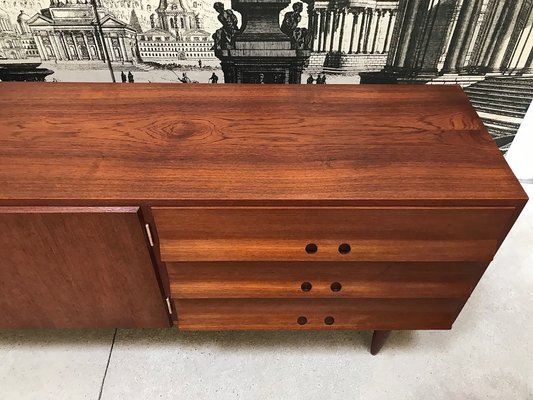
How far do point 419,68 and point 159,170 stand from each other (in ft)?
2.42

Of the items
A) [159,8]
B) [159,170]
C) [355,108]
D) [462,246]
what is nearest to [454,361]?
[462,246]

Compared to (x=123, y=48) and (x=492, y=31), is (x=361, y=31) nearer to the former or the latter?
(x=492, y=31)

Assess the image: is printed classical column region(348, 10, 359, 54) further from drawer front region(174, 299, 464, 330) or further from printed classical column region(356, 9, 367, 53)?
drawer front region(174, 299, 464, 330)

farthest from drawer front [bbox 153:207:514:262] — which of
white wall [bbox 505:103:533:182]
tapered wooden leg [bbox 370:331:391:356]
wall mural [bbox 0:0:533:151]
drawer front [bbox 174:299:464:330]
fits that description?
white wall [bbox 505:103:533:182]

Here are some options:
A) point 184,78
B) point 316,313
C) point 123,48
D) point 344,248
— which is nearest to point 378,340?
point 316,313

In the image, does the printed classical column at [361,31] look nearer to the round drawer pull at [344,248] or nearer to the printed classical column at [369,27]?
the printed classical column at [369,27]

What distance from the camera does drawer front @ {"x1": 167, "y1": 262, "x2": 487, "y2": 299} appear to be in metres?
0.89

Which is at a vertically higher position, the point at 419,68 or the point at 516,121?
the point at 419,68

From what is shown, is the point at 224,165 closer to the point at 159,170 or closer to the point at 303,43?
the point at 159,170

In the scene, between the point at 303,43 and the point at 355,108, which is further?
the point at 303,43

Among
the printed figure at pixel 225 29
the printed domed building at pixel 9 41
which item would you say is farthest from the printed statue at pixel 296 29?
the printed domed building at pixel 9 41

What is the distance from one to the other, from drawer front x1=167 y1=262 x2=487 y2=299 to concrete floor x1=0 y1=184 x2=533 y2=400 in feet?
0.92

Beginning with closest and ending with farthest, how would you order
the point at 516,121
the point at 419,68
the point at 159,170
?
the point at 159,170, the point at 419,68, the point at 516,121

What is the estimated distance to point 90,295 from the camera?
3.12 feet
